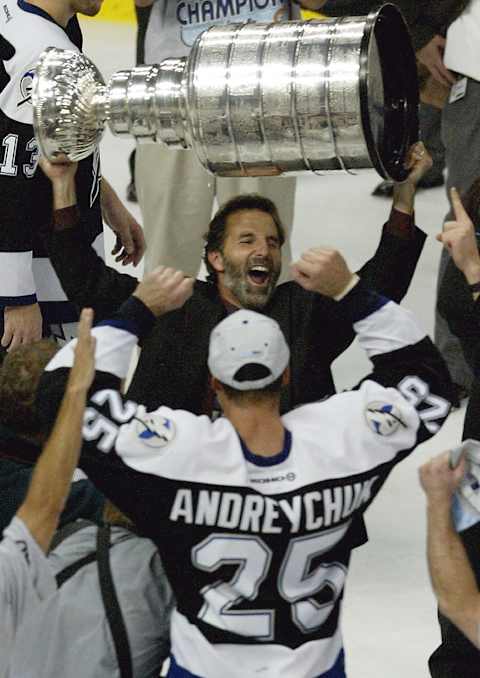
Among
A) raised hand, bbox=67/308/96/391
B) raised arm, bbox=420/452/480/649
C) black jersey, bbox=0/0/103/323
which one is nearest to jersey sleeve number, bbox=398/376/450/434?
raised arm, bbox=420/452/480/649

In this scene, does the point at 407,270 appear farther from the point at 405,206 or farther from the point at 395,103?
the point at 395,103

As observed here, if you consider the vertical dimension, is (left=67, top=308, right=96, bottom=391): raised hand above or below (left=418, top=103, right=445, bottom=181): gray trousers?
below

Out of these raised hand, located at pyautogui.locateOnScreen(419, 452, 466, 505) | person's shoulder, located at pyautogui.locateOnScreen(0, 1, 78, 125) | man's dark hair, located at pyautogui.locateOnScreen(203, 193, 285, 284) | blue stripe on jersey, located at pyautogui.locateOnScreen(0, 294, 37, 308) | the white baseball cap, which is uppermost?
person's shoulder, located at pyautogui.locateOnScreen(0, 1, 78, 125)

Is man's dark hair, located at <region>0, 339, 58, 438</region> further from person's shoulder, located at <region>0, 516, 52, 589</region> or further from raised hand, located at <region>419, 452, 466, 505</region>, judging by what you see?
raised hand, located at <region>419, 452, 466, 505</region>

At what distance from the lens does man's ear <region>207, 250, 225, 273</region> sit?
2.74 meters

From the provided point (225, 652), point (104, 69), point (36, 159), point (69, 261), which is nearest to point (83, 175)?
point (36, 159)

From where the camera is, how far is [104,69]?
697 cm

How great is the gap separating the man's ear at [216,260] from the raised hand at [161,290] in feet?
1.51

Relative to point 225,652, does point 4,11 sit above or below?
above

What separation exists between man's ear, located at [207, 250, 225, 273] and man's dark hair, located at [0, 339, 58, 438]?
0.39m

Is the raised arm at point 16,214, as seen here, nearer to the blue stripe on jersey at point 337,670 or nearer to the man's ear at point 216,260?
the man's ear at point 216,260

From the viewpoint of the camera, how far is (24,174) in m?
2.77

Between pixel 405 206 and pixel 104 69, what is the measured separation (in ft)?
A: 15.3

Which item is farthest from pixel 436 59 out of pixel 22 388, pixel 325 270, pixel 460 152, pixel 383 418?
pixel 383 418
